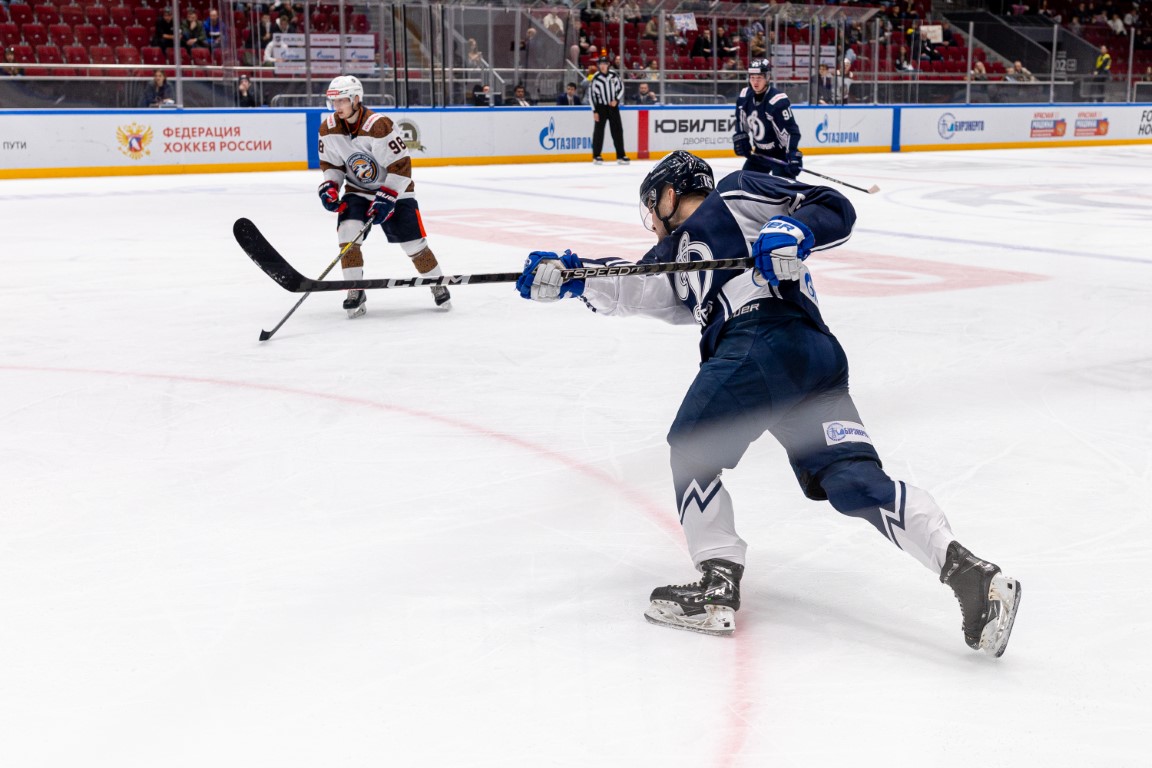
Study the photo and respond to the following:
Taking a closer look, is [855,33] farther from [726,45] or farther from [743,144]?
[743,144]

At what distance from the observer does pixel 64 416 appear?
3.95 m

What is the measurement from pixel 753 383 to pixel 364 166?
12.7ft

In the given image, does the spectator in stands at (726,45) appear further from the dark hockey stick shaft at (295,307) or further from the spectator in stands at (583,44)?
the dark hockey stick shaft at (295,307)

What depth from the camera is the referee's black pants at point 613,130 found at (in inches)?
608

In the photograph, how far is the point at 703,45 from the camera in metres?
17.2

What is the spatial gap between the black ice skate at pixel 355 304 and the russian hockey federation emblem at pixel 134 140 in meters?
8.82

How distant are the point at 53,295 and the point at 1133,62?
2131 cm

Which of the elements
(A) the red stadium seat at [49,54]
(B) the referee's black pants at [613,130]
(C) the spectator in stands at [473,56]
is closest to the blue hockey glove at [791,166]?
(B) the referee's black pants at [613,130]

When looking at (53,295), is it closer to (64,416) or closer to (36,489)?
(64,416)

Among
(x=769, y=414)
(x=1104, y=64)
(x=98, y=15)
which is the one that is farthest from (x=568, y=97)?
(x=769, y=414)

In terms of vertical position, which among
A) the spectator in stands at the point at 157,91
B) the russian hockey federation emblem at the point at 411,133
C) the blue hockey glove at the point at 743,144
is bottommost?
the blue hockey glove at the point at 743,144

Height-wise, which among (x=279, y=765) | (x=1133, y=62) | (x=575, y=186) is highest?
(x=1133, y=62)

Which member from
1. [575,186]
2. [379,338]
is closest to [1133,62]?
[575,186]

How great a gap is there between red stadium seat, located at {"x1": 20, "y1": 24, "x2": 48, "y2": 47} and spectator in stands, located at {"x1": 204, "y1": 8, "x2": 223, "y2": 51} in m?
1.93
